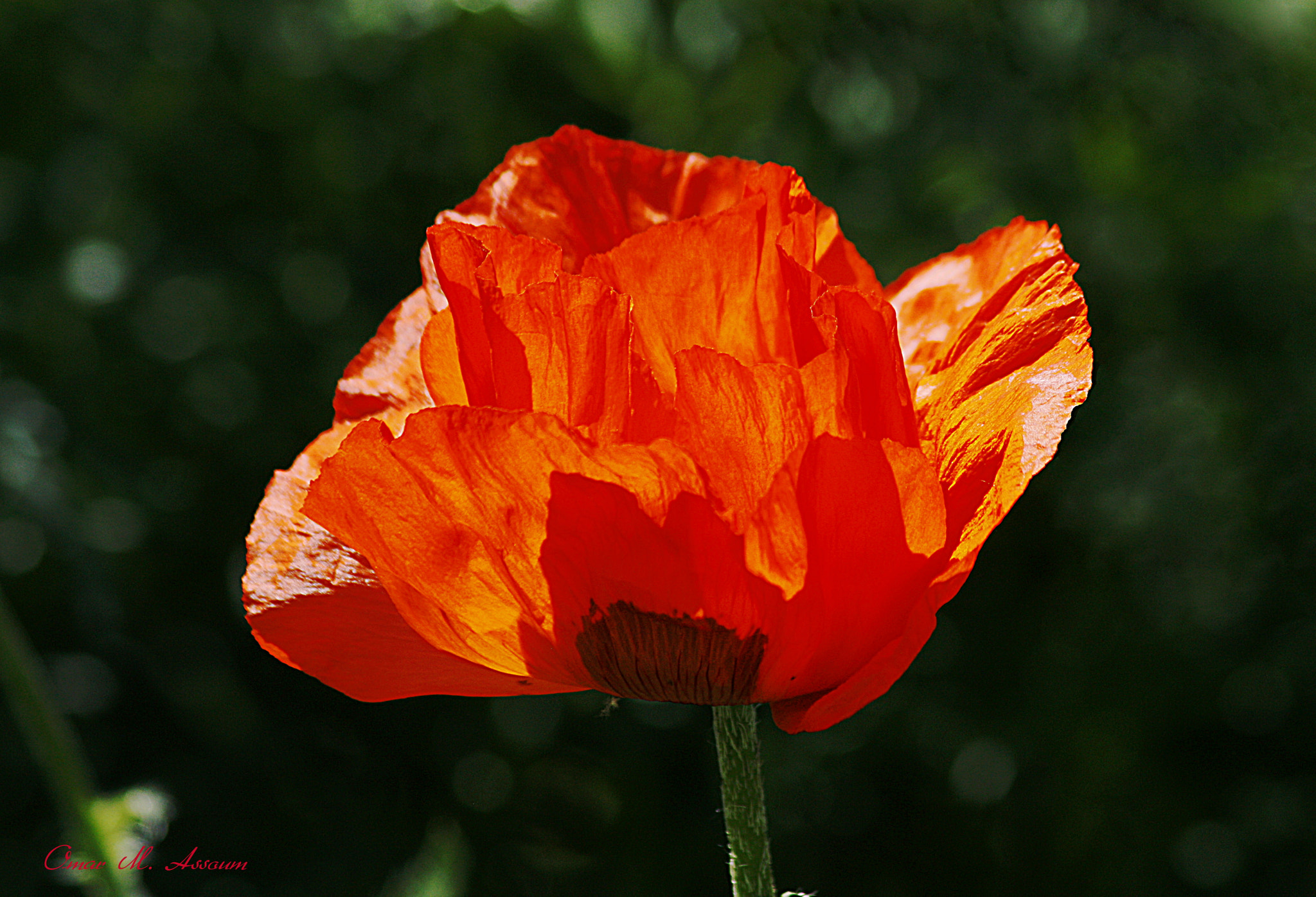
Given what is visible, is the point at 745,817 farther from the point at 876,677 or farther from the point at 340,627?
the point at 340,627

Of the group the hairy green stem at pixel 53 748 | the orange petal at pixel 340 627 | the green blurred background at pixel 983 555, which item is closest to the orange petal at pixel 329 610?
the orange petal at pixel 340 627

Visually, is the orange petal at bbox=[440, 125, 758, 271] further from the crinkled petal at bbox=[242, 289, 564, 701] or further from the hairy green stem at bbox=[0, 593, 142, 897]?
the hairy green stem at bbox=[0, 593, 142, 897]

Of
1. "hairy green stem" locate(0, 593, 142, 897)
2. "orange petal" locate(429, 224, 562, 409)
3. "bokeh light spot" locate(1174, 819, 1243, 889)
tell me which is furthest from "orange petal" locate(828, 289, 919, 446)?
"bokeh light spot" locate(1174, 819, 1243, 889)

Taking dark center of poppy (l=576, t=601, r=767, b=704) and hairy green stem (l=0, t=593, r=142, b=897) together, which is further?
hairy green stem (l=0, t=593, r=142, b=897)

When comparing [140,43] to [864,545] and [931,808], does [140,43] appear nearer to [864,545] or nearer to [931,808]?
[931,808]

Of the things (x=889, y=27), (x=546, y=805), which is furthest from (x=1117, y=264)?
(x=546, y=805)

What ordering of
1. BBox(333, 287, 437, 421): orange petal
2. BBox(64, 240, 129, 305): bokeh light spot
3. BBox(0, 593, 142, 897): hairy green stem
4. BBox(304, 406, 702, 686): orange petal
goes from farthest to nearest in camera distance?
BBox(64, 240, 129, 305): bokeh light spot
BBox(0, 593, 142, 897): hairy green stem
BBox(333, 287, 437, 421): orange petal
BBox(304, 406, 702, 686): orange petal
